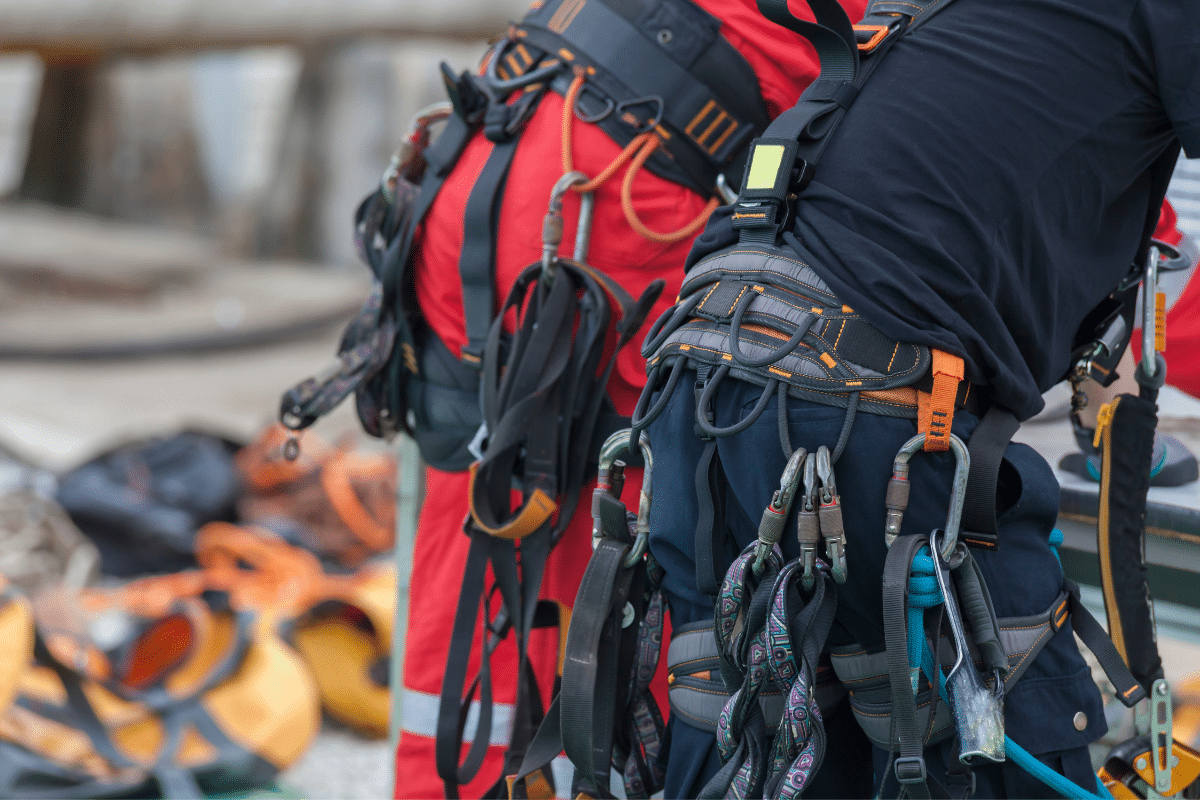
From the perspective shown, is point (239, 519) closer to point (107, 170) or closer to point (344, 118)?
point (344, 118)

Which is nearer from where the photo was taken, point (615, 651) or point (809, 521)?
point (809, 521)

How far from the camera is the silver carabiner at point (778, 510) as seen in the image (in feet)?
3.44

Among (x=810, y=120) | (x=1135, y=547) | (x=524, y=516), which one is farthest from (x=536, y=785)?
(x=810, y=120)

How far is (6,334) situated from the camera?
285 inches

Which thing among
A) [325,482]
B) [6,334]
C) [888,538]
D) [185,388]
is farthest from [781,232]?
[6,334]

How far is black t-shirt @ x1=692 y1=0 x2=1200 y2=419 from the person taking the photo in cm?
105

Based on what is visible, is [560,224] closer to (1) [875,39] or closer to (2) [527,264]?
(2) [527,264]

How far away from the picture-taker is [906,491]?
104 cm

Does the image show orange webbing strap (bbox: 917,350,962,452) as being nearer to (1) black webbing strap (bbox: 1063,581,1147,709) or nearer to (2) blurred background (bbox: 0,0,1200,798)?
(1) black webbing strap (bbox: 1063,581,1147,709)

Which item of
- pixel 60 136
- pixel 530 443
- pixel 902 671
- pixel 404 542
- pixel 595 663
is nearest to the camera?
pixel 902 671

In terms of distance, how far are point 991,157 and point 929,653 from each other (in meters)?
0.49

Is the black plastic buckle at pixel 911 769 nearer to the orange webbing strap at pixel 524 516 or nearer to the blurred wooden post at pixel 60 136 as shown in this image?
the orange webbing strap at pixel 524 516

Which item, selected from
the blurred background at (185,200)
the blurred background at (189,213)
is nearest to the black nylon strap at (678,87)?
the blurred background at (189,213)

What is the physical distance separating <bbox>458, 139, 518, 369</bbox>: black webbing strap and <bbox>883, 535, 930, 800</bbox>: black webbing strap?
814 mm
